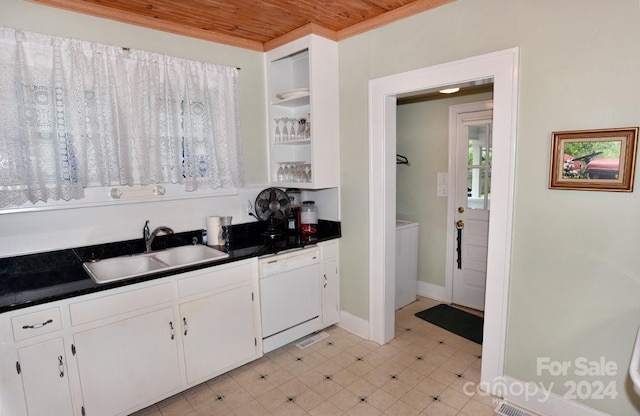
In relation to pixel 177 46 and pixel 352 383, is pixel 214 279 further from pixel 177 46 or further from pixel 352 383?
pixel 177 46

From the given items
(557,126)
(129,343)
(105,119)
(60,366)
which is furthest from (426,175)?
(60,366)

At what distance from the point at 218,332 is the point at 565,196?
2271 millimetres

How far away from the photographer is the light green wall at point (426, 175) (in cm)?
374

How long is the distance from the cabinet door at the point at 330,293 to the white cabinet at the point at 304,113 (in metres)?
0.72

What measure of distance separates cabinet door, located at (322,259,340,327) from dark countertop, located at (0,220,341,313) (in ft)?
0.90

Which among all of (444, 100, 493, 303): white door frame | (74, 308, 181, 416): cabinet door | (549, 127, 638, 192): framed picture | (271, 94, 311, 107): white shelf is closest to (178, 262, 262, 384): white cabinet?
(74, 308, 181, 416): cabinet door

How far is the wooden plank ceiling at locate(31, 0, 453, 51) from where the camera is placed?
234 cm

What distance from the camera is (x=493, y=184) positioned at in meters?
2.19

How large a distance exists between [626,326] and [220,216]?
8.87 feet

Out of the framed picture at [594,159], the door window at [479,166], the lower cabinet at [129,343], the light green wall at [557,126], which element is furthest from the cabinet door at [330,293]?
the framed picture at [594,159]

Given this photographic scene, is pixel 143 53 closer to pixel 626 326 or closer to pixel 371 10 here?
pixel 371 10

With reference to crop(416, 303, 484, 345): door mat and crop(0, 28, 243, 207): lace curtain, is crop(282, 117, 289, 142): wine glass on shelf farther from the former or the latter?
crop(416, 303, 484, 345): door mat

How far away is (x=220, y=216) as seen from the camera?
300cm

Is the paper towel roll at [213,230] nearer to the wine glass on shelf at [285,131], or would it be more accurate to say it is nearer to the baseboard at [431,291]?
the wine glass on shelf at [285,131]
